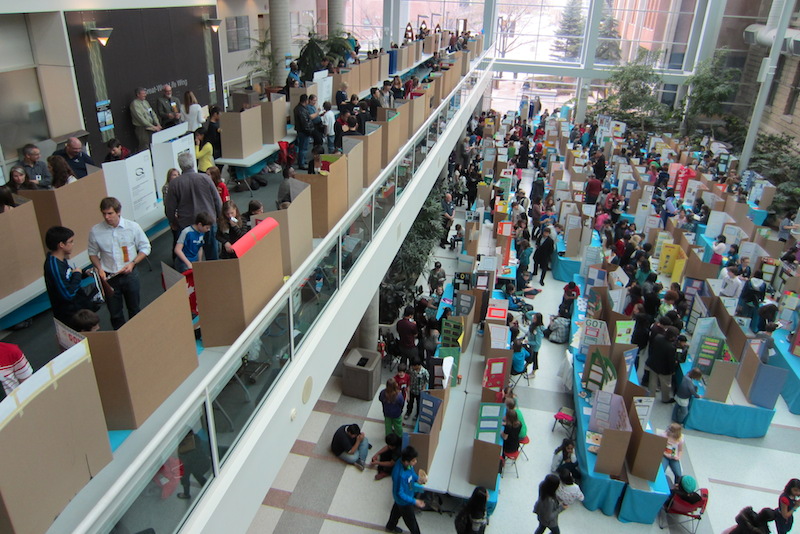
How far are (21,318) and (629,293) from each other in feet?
33.2

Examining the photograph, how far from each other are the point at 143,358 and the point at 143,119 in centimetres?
754

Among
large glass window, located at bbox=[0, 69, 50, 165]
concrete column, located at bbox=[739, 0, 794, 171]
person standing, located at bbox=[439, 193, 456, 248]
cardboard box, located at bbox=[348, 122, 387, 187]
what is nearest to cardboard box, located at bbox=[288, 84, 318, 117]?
cardboard box, located at bbox=[348, 122, 387, 187]

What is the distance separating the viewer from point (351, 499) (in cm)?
825

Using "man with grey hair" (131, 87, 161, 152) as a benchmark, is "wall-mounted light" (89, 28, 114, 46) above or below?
above

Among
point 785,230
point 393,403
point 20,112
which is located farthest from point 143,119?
point 785,230

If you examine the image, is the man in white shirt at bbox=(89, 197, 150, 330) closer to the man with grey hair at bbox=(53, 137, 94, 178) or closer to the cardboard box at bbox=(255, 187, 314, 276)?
the cardboard box at bbox=(255, 187, 314, 276)

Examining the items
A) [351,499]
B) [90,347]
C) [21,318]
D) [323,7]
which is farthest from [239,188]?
[323,7]

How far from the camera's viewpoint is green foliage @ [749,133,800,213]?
18.3 metres

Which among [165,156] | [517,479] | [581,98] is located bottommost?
[517,479]

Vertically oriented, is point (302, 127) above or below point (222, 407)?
above

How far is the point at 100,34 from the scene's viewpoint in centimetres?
956

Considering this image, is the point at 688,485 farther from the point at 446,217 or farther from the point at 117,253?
the point at 446,217

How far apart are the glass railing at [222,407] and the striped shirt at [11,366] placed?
3.44 feet

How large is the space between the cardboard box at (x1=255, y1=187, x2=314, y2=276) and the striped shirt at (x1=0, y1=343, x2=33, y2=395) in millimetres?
2241
